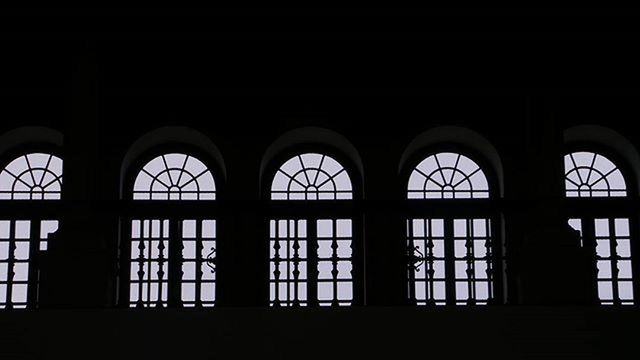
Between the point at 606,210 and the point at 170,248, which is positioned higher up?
the point at 606,210

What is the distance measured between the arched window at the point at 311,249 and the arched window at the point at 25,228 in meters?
3.63

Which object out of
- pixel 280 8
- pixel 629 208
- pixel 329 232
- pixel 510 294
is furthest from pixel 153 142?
pixel 629 208

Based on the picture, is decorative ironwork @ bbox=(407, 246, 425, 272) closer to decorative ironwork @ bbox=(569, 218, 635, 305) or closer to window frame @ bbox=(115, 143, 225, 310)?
decorative ironwork @ bbox=(569, 218, 635, 305)

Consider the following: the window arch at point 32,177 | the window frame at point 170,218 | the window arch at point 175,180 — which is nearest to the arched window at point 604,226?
the window frame at point 170,218

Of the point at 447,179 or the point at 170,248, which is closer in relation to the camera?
the point at 170,248

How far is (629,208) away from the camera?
559 inches

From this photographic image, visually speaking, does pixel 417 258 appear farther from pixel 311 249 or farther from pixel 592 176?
pixel 592 176

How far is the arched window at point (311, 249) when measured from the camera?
16703 millimetres

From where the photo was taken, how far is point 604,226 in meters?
17.3

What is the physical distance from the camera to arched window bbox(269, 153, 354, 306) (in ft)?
54.8

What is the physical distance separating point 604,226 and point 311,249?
4.83 m

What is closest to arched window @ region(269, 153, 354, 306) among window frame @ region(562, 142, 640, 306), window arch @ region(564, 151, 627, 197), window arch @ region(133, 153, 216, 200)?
window arch @ region(133, 153, 216, 200)

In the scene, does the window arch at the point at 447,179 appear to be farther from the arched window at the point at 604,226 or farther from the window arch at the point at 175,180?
the window arch at the point at 175,180

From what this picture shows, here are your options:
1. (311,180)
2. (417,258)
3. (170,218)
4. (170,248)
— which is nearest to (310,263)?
(311,180)
